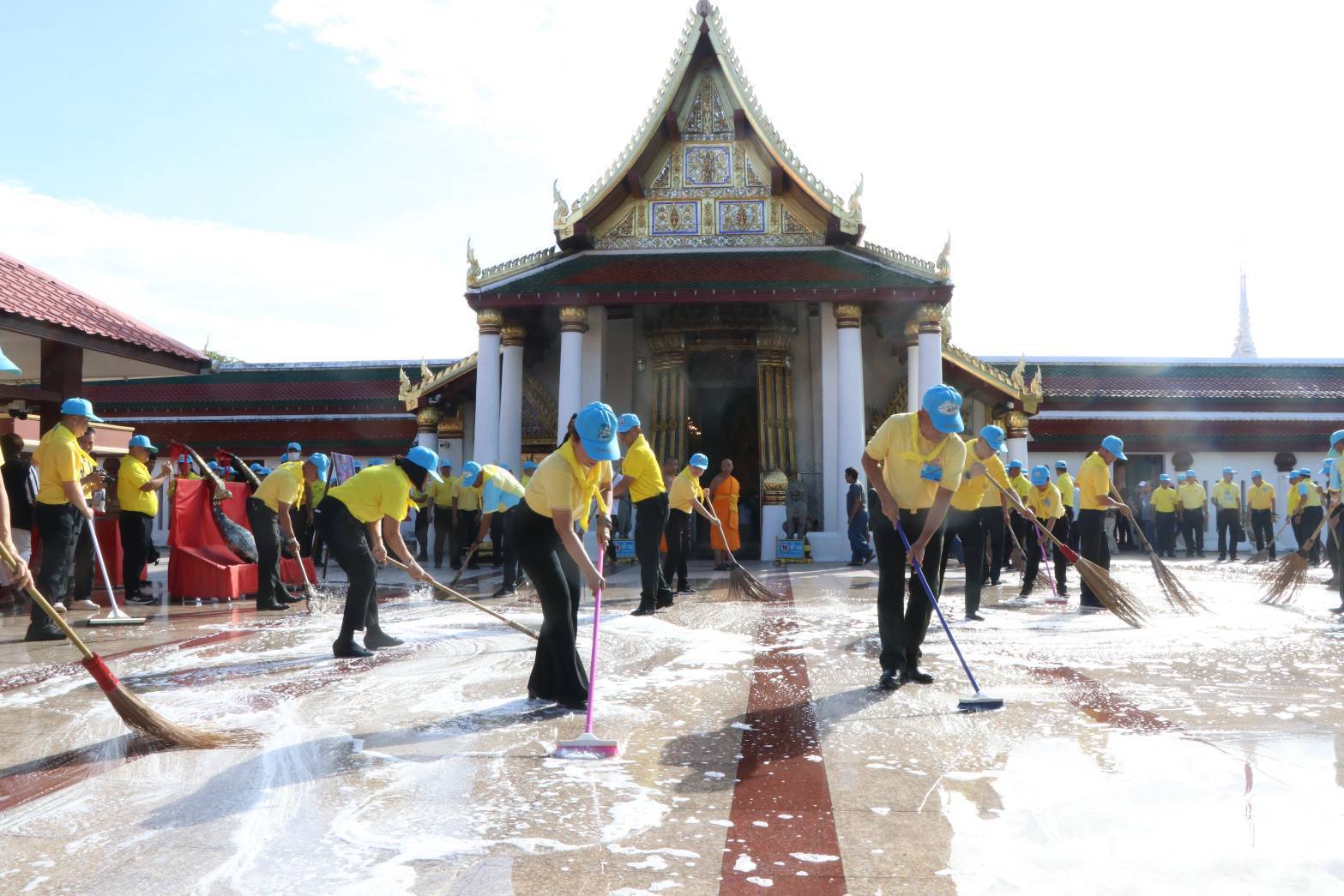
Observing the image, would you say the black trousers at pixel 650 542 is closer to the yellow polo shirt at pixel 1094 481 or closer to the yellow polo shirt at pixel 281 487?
the yellow polo shirt at pixel 281 487

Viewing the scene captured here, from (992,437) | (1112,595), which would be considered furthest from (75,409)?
(1112,595)

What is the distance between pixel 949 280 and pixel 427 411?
9.60 metres

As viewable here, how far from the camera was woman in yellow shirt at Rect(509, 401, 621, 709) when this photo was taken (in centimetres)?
456

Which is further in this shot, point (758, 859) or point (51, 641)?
point (51, 641)

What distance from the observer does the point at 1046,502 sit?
35.8 feet

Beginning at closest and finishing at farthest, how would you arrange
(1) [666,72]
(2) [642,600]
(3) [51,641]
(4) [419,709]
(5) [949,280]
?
(4) [419,709] < (3) [51,641] < (2) [642,600] < (5) [949,280] < (1) [666,72]

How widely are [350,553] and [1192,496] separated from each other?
1739 centimetres

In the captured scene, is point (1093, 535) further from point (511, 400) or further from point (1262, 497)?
point (1262, 497)

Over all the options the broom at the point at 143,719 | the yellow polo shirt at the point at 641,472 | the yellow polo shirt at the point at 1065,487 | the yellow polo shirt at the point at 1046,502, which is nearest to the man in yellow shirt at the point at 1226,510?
the yellow polo shirt at the point at 1065,487

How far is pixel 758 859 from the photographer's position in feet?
9.32

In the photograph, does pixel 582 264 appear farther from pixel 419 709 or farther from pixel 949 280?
pixel 419 709

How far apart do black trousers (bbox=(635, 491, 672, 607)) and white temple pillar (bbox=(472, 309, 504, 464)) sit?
750 cm

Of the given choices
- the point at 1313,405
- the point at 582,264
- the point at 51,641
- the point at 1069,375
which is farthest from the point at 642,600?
the point at 1313,405

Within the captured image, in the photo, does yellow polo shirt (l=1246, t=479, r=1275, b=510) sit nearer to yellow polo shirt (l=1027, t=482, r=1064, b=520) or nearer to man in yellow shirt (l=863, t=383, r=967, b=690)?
yellow polo shirt (l=1027, t=482, r=1064, b=520)
